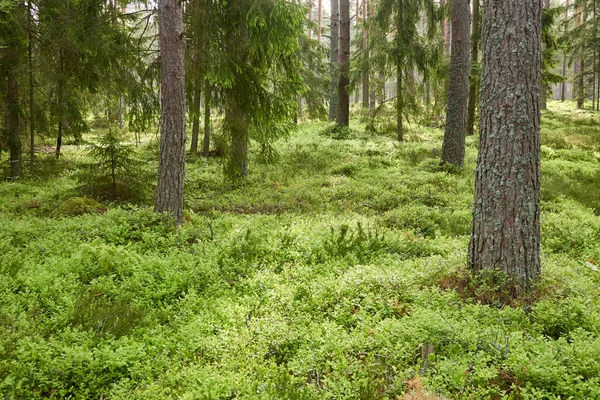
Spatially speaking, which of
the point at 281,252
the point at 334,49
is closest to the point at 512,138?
the point at 281,252

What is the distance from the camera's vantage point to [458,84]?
12805 millimetres

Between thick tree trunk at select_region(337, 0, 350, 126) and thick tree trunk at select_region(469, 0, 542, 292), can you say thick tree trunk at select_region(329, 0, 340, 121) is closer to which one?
thick tree trunk at select_region(337, 0, 350, 126)

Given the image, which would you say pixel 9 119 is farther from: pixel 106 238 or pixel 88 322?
pixel 88 322

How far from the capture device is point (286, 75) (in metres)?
11.0

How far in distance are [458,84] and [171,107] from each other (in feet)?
30.4

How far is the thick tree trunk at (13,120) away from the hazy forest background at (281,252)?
407 millimetres

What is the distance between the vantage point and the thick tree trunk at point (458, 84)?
41.7 ft

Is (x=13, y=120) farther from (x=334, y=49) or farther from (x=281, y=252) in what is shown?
(x=334, y=49)

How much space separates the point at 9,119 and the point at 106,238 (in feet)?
30.8

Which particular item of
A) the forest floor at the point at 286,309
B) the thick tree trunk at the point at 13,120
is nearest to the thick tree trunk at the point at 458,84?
the forest floor at the point at 286,309

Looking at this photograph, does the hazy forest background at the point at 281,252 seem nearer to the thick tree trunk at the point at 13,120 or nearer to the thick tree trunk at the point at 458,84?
the thick tree trunk at the point at 458,84

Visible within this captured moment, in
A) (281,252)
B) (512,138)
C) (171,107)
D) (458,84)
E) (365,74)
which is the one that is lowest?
(281,252)

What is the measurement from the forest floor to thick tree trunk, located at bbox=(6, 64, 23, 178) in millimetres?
5302

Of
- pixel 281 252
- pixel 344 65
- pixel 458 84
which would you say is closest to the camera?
pixel 281 252
